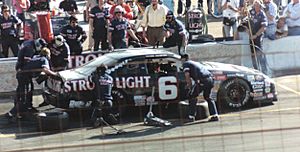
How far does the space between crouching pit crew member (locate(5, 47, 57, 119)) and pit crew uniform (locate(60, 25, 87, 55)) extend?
1919 millimetres

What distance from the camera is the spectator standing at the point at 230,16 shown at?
18531 mm

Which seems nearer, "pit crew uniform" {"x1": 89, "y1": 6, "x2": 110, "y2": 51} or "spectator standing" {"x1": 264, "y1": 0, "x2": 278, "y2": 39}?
"pit crew uniform" {"x1": 89, "y1": 6, "x2": 110, "y2": 51}

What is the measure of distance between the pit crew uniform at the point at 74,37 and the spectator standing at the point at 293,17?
5.19 metres

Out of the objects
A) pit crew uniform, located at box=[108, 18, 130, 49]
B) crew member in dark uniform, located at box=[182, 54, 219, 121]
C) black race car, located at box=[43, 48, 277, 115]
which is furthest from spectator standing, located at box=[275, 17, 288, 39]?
crew member in dark uniform, located at box=[182, 54, 219, 121]

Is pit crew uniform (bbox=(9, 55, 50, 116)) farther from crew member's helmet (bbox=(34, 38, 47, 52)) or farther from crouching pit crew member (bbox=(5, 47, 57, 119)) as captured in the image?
crew member's helmet (bbox=(34, 38, 47, 52))

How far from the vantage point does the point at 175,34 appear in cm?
1623

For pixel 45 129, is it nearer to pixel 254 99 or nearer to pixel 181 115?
pixel 181 115

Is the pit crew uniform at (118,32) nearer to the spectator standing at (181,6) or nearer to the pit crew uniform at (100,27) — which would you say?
the pit crew uniform at (100,27)

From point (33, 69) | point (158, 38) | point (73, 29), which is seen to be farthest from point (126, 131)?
point (158, 38)

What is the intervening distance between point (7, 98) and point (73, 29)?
6.39 feet

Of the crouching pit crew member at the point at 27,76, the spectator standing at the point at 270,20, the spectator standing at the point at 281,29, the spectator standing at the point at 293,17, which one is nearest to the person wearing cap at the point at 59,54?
the crouching pit crew member at the point at 27,76

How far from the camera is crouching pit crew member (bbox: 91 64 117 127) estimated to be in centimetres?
1273

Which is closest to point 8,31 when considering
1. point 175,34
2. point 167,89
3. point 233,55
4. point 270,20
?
point 175,34

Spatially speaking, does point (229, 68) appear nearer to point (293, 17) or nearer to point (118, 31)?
point (118, 31)
